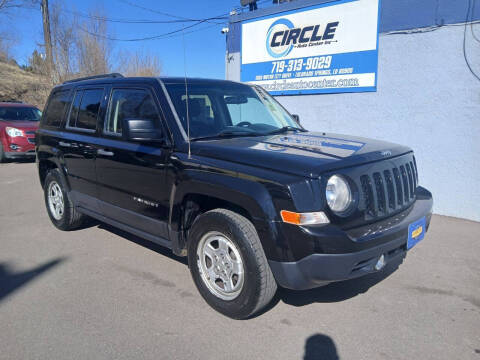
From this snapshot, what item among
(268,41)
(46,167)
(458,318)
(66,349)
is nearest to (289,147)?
(458,318)

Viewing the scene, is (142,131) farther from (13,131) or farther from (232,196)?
(13,131)

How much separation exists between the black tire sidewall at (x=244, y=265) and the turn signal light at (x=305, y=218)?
40cm

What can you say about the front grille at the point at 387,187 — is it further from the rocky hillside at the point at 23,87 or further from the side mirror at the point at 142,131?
the rocky hillside at the point at 23,87

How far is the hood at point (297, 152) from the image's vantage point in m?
2.80

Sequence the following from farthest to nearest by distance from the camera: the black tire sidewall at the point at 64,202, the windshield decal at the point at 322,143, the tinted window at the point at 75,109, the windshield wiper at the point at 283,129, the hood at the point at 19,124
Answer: the hood at the point at 19,124, the black tire sidewall at the point at 64,202, the tinted window at the point at 75,109, the windshield wiper at the point at 283,129, the windshield decal at the point at 322,143

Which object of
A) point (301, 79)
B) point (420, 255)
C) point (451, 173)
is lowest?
point (420, 255)

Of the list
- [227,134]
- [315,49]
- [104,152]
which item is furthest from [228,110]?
[315,49]

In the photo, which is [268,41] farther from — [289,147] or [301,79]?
[289,147]

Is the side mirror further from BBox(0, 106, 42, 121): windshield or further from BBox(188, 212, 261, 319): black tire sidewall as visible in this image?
BBox(0, 106, 42, 121): windshield

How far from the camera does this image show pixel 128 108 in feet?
13.3

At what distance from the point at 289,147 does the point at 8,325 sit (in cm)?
264

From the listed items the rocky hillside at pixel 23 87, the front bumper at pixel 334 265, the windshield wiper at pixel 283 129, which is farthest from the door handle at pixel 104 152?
the rocky hillside at pixel 23 87

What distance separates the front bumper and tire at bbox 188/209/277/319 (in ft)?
0.47

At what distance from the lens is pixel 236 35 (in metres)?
9.61
